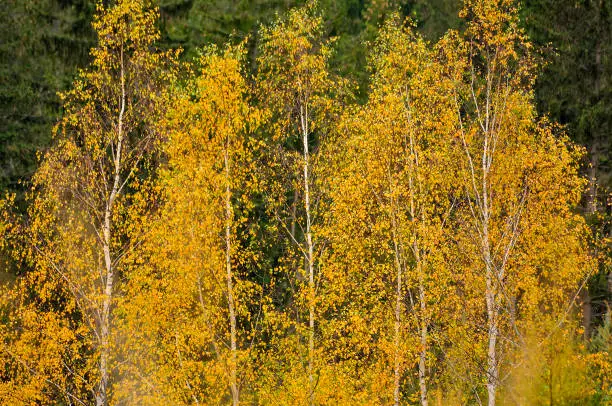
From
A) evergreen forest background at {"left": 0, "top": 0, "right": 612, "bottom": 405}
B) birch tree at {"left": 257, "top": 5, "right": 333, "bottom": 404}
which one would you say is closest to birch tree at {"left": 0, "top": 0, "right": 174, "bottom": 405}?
evergreen forest background at {"left": 0, "top": 0, "right": 612, "bottom": 405}

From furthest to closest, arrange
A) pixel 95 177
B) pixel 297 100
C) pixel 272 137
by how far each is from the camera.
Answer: pixel 272 137 → pixel 297 100 → pixel 95 177

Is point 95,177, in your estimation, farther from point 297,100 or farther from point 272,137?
point 297,100

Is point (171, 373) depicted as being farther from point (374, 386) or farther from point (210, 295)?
point (374, 386)

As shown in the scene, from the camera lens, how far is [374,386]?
18016mm

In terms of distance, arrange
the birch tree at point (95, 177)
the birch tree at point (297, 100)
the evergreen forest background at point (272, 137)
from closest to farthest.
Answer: the evergreen forest background at point (272, 137) → the birch tree at point (95, 177) → the birch tree at point (297, 100)

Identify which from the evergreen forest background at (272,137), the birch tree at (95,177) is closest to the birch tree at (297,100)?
the evergreen forest background at (272,137)

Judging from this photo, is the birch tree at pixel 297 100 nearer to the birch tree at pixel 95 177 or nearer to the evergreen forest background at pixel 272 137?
the evergreen forest background at pixel 272 137

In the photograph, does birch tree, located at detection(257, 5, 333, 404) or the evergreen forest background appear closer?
the evergreen forest background

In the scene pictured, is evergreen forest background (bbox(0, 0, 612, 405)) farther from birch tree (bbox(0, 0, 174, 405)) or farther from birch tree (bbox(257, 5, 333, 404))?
birch tree (bbox(0, 0, 174, 405))

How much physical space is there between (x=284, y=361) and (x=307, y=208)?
428 cm

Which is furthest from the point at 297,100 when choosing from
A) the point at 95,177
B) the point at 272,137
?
the point at 95,177

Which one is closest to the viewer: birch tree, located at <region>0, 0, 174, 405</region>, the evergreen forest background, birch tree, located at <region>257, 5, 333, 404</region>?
the evergreen forest background

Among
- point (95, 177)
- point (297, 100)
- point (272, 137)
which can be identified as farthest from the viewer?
point (272, 137)

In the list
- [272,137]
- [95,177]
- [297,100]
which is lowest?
[95,177]
